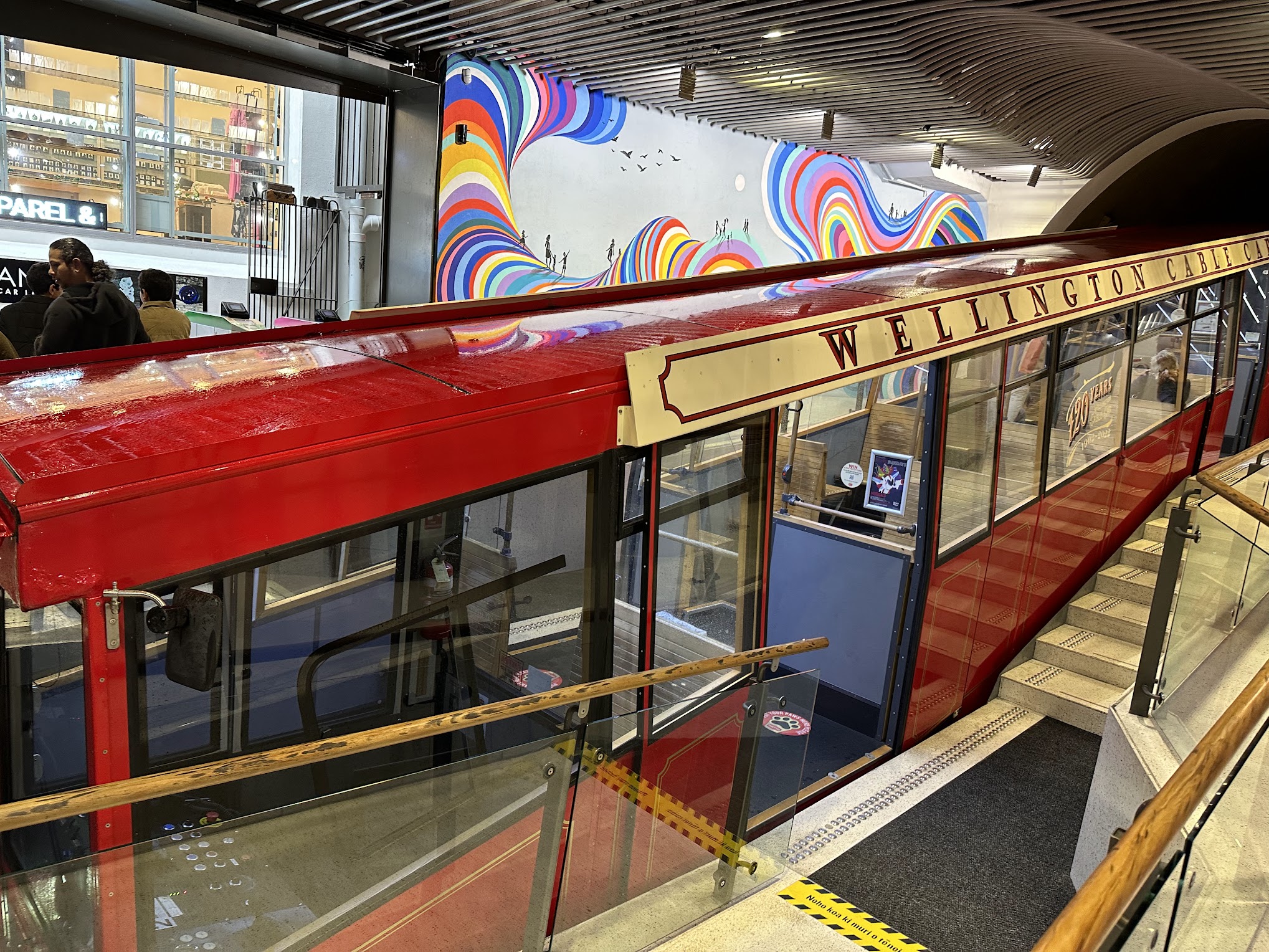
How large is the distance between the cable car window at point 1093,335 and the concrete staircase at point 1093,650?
1041 millimetres

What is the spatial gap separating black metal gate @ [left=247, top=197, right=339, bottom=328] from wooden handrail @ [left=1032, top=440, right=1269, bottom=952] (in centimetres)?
830

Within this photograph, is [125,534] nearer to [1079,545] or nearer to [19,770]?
[19,770]

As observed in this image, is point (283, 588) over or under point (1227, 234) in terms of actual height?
under

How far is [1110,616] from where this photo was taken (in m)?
6.07

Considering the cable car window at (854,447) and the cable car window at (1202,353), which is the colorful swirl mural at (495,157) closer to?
the cable car window at (854,447)

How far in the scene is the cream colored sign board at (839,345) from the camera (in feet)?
9.45

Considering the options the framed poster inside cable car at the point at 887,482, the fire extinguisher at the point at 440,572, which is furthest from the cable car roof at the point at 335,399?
the framed poster inside cable car at the point at 887,482

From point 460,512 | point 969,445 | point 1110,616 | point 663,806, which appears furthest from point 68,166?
point 1110,616

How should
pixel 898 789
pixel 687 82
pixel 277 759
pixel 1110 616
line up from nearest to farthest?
pixel 277 759, pixel 898 789, pixel 1110 616, pixel 687 82

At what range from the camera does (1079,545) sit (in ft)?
20.3

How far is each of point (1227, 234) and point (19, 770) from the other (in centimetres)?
784

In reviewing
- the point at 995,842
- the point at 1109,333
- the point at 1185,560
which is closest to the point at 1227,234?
the point at 1109,333

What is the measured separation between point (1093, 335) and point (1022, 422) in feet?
2.89

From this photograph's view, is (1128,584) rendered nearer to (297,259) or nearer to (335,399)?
(335,399)
